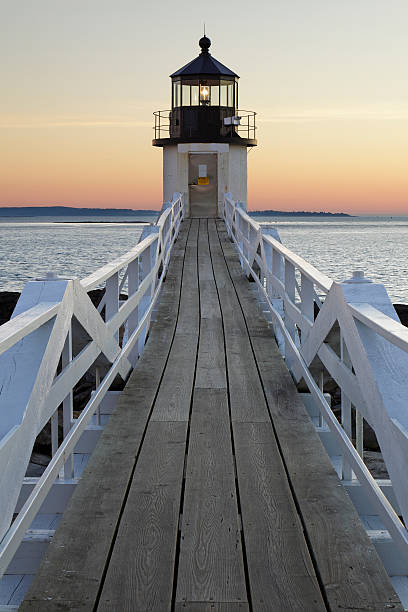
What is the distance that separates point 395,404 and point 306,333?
208cm

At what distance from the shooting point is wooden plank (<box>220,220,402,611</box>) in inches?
92.5

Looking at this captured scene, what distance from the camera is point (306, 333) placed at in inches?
174

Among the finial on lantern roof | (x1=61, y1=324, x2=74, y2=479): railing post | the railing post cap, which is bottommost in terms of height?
(x1=61, y1=324, x2=74, y2=479): railing post

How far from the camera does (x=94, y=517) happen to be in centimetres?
290

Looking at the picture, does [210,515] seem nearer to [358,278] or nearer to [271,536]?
[271,536]

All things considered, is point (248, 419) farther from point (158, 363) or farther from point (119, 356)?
point (158, 363)

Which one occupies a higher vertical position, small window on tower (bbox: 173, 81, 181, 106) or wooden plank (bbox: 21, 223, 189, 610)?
small window on tower (bbox: 173, 81, 181, 106)

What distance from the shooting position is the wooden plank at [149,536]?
2.33 meters

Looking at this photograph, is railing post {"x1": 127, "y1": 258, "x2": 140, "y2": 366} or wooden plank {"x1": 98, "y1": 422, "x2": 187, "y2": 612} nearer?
wooden plank {"x1": 98, "y1": 422, "x2": 187, "y2": 612}

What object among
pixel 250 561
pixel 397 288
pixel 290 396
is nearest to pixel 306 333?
pixel 290 396

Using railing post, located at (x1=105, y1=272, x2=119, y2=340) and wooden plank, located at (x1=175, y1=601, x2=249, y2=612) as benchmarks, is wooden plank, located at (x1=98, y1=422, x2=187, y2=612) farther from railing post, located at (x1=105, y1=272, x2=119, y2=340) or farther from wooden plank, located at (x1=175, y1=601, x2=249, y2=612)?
railing post, located at (x1=105, y1=272, x2=119, y2=340)

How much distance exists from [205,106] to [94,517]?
19.1 m

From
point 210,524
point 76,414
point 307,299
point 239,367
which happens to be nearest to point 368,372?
point 210,524

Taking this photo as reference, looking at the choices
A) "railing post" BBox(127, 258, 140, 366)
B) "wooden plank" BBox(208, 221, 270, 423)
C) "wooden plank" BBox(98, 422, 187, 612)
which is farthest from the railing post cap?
"railing post" BBox(127, 258, 140, 366)
